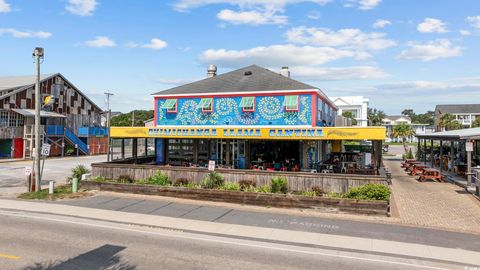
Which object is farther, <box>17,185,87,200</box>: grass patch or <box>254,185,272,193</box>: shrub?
<box>17,185,87,200</box>: grass patch

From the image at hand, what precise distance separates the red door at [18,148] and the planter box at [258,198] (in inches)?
1186

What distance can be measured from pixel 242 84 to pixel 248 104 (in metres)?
2.43

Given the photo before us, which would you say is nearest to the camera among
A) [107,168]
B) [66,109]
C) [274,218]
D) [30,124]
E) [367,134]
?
[274,218]

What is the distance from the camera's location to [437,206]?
17531 millimetres

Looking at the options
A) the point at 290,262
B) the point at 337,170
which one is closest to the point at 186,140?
the point at 337,170

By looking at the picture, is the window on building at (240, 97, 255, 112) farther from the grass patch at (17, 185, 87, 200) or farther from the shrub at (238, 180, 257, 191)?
the grass patch at (17, 185, 87, 200)

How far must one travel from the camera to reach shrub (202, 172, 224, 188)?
19422 mm

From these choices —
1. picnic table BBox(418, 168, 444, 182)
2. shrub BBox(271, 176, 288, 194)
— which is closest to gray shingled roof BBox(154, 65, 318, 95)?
shrub BBox(271, 176, 288, 194)

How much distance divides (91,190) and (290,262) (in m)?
14.7

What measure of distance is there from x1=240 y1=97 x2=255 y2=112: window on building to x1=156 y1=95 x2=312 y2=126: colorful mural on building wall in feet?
0.72

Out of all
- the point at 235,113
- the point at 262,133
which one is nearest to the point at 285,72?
the point at 235,113

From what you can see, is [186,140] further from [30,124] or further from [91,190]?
[30,124]

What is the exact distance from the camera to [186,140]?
27.6 metres

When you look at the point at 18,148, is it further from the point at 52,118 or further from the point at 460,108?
the point at 460,108
